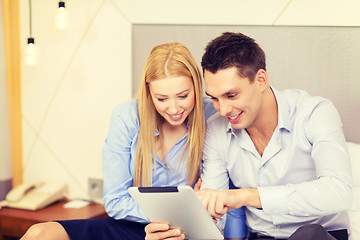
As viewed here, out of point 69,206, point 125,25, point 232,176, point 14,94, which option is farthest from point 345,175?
point 14,94

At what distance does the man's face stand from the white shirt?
12 centimetres

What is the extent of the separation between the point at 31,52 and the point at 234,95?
122 centimetres

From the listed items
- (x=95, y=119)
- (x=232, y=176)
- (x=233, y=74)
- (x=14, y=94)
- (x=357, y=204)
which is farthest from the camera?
(x=14, y=94)

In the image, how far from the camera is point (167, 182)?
6.06 ft

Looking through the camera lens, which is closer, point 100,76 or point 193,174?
point 193,174

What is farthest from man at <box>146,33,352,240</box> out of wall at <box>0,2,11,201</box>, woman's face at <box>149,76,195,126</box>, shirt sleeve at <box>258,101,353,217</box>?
wall at <box>0,2,11,201</box>

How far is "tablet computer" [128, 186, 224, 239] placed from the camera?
131cm

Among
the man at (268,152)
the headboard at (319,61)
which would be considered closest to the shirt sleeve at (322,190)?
the man at (268,152)

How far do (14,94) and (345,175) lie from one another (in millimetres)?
1900

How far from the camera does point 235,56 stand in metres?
1.53

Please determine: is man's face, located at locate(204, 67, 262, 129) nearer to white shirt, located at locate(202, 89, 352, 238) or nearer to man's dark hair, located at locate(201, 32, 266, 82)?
man's dark hair, located at locate(201, 32, 266, 82)

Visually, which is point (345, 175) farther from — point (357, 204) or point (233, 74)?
point (233, 74)

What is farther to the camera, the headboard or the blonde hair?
the headboard

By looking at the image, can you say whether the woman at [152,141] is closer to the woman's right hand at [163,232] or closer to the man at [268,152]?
the man at [268,152]
